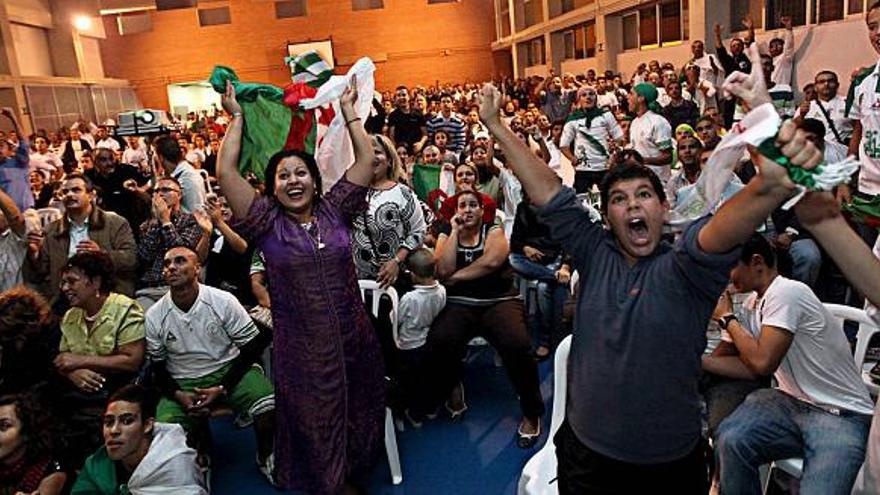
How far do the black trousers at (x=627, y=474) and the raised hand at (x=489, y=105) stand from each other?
2.75ft

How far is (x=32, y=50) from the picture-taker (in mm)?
16625

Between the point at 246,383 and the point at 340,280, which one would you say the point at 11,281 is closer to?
the point at 246,383

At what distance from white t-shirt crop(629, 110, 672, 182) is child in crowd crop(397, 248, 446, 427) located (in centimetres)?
252

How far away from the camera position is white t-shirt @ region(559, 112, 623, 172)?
5945 mm

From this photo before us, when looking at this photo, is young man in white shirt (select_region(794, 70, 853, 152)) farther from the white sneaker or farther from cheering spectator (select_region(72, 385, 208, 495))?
cheering spectator (select_region(72, 385, 208, 495))

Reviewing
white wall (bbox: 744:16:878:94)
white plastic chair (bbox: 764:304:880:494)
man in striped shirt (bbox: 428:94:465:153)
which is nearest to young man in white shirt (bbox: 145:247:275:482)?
white plastic chair (bbox: 764:304:880:494)

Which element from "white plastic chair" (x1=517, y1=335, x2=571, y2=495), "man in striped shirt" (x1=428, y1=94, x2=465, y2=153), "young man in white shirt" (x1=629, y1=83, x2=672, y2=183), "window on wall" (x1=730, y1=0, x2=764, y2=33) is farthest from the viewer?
"window on wall" (x1=730, y1=0, x2=764, y2=33)

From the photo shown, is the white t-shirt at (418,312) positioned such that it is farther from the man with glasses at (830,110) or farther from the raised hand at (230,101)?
the man with glasses at (830,110)

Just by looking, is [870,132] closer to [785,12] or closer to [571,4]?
[785,12]

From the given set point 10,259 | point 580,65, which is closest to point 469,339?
point 10,259

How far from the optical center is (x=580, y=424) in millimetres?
1637

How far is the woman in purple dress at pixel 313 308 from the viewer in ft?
7.35

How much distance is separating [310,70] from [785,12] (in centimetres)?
760

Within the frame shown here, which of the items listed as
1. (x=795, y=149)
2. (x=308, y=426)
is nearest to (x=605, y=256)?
(x=795, y=149)
